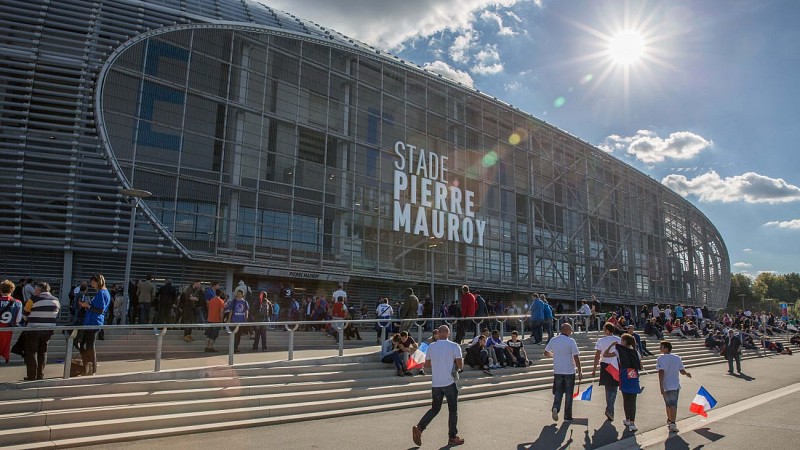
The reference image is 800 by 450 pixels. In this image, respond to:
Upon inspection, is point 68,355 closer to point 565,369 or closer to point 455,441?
point 455,441

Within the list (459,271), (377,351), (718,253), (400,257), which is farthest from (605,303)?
(377,351)

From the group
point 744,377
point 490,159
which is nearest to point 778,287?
point 490,159

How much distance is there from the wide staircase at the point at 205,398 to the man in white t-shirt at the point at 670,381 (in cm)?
385

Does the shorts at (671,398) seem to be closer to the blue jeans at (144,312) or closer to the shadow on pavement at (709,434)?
the shadow on pavement at (709,434)

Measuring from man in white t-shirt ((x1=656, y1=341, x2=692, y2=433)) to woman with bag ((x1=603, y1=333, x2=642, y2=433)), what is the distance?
61 cm

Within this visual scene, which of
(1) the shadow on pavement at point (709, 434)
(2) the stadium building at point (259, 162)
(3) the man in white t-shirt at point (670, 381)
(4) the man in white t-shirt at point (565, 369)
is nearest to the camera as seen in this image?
(1) the shadow on pavement at point (709, 434)

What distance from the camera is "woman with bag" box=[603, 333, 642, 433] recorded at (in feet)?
27.0

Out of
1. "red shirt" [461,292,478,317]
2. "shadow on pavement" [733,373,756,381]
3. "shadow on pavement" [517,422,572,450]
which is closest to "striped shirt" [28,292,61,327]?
"shadow on pavement" [517,422,572,450]

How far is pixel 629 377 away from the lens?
831cm

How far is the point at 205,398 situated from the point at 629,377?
6.49 m

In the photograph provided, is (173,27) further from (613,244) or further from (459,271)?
(613,244)

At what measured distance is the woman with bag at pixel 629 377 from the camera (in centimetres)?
824

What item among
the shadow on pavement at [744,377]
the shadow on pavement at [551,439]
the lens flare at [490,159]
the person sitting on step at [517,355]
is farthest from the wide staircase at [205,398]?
the lens flare at [490,159]

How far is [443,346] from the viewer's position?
7.44 m
